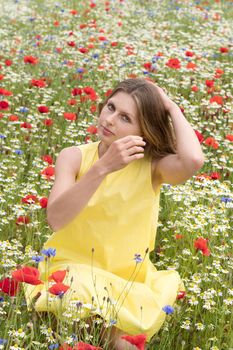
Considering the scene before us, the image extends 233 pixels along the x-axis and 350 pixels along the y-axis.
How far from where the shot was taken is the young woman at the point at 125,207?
2.91 metres

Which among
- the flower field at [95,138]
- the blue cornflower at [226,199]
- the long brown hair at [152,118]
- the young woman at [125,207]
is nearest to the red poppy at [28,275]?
the flower field at [95,138]

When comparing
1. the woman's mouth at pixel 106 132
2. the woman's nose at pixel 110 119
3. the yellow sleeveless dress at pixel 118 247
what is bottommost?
the yellow sleeveless dress at pixel 118 247

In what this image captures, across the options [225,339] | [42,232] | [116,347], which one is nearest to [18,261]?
[42,232]

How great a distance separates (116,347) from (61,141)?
2528 millimetres

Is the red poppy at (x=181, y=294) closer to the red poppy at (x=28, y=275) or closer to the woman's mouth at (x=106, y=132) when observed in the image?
the woman's mouth at (x=106, y=132)

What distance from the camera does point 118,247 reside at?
3066 mm

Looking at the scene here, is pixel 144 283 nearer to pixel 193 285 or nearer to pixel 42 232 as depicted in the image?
pixel 193 285

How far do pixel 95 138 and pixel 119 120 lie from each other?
80.3 inches

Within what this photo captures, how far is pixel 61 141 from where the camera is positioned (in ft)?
16.9

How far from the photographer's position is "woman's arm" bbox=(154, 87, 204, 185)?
3.01 meters

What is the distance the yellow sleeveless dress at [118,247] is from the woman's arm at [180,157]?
0.08 metres

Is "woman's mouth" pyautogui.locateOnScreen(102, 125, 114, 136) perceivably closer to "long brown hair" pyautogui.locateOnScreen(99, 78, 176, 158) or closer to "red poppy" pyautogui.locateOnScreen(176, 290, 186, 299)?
"long brown hair" pyautogui.locateOnScreen(99, 78, 176, 158)

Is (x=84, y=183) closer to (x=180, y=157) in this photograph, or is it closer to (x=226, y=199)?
(x=180, y=157)

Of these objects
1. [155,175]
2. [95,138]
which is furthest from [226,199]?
[95,138]
